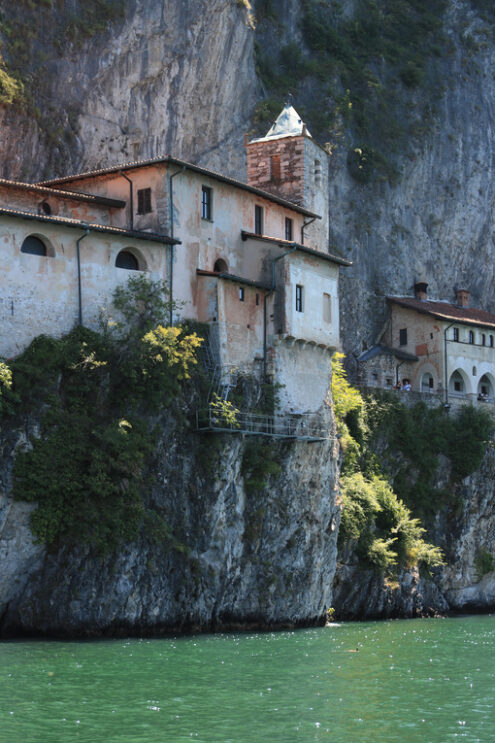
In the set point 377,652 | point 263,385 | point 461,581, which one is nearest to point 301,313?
point 263,385

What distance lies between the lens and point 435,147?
249 ft

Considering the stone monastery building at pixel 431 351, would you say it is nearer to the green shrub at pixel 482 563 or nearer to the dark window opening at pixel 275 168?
the green shrub at pixel 482 563

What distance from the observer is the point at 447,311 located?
233 feet

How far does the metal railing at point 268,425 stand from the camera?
42.4 meters

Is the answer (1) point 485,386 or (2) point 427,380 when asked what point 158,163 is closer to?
(2) point 427,380

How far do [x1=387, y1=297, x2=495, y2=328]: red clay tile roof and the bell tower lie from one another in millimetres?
11909

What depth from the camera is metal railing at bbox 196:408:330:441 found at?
42406 millimetres

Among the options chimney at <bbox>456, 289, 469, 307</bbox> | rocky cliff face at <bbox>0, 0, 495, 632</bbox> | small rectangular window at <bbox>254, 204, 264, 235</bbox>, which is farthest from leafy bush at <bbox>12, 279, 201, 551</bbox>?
chimney at <bbox>456, 289, 469, 307</bbox>

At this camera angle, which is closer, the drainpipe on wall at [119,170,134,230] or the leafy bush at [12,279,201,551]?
the leafy bush at [12,279,201,551]

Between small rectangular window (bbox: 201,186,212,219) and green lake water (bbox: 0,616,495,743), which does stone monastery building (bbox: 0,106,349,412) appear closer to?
small rectangular window (bbox: 201,186,212,219)

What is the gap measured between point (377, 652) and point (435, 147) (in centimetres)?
4431

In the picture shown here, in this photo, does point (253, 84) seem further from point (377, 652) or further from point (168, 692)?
point (168, 692)

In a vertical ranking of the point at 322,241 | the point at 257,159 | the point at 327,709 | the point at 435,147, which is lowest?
the point at 327,709

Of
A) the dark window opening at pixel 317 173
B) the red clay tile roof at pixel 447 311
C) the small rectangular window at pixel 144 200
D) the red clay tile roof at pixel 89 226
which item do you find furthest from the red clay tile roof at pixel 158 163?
the red clay tile roof at pixel 447 311
